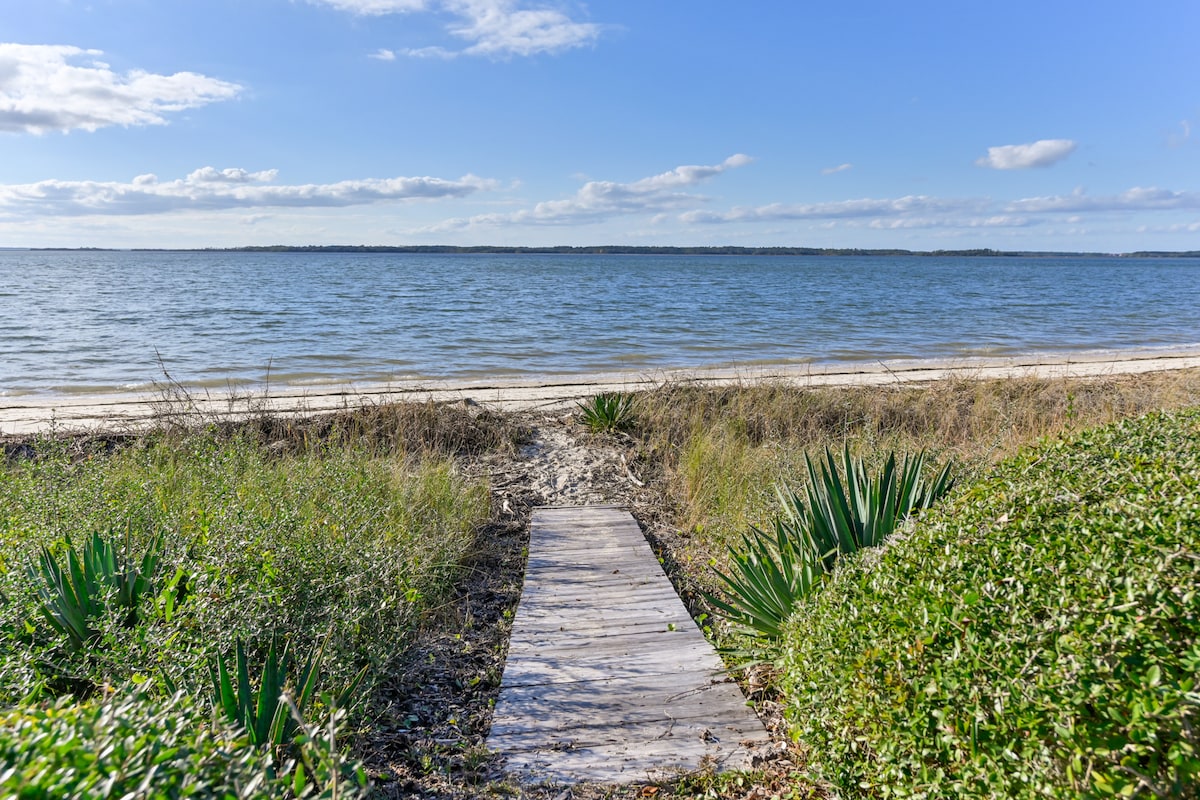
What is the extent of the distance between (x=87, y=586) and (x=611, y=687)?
8.60 feet

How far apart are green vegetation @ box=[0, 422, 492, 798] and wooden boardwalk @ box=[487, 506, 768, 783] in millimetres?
711

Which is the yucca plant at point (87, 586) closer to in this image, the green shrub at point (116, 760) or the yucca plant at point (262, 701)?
the yucca plant at point (262, 701)

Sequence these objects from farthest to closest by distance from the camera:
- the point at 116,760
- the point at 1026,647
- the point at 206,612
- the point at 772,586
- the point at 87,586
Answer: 1. the point at 772,586
2. the point at 87,586
3. the point at 206,612
4. the point at 1026,647
5. the point at 116,760

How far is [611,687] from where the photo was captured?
3.90 m

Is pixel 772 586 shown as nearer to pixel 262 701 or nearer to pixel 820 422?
pixel 262 701

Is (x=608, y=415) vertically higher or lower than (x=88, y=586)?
lower

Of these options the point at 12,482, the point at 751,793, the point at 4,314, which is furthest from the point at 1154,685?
the point at 4,314

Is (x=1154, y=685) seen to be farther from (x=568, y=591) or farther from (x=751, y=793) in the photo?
(x=568, y=591)

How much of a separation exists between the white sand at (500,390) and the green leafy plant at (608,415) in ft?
4.43

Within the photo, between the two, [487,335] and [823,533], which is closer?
[823,533]

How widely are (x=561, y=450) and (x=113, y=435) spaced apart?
492 centimetres

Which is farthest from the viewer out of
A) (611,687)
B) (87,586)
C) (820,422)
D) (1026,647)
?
(820,422)

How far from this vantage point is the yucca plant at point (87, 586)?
3465 mm

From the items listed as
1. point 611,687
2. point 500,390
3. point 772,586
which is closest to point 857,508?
point 772,586
